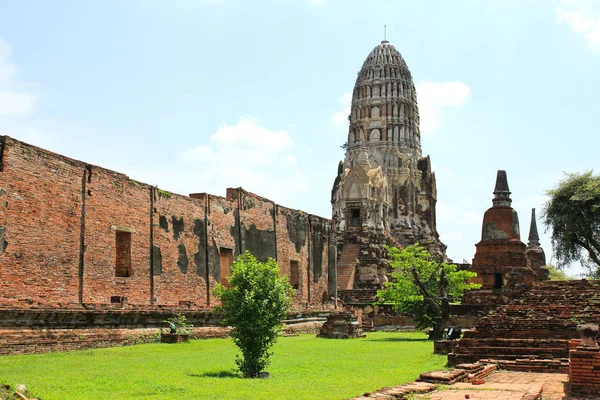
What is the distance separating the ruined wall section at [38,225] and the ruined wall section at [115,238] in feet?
1.55

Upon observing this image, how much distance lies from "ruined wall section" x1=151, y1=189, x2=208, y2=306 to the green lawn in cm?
376

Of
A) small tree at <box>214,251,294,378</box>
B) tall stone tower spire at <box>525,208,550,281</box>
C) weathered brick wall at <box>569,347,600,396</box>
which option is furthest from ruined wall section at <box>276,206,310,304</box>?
tall stone tower spire at <box>525,208,550,281</box>

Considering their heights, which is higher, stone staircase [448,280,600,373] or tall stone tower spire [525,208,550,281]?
tall stone tower spire [525,208,550,281]

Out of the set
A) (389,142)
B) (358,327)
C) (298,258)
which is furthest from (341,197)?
(358,327)

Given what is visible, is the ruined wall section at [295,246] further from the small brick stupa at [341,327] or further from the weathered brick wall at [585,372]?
the weathered brick wall at [585,372]

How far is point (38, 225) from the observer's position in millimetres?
16672

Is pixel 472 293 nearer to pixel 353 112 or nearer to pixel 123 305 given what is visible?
pixel 123 305

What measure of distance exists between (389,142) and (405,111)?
285 cm

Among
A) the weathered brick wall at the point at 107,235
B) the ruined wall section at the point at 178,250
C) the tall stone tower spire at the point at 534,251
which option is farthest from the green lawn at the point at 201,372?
the tall stone tower spire at the point at 534,251

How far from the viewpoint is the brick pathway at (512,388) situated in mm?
9055

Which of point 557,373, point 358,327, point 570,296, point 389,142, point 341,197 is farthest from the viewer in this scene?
point 389,142

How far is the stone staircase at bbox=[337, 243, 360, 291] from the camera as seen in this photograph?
135 ft

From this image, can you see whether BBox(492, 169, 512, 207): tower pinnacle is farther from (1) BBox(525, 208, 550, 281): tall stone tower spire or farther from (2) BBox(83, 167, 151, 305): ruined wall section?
(2) BBox(83, 167, 151, 305): ruined wall section

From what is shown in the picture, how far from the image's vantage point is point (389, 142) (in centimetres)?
5497
